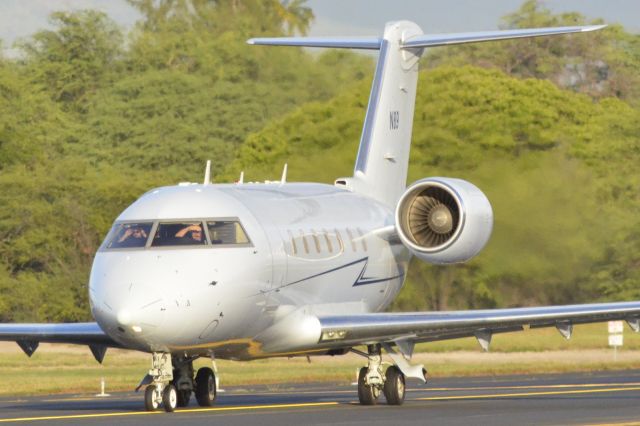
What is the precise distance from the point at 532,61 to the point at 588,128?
4052 centimetres

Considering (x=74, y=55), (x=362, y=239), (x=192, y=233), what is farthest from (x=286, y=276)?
(x=74, y=55)

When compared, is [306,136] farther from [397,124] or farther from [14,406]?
[14,406]

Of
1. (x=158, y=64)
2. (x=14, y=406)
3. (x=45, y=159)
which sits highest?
(x=158, y=64)

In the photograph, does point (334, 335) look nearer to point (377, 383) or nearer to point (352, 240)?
point (377, 383)

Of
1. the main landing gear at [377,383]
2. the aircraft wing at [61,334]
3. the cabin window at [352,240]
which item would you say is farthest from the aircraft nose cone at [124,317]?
the cabin window at [352,240]

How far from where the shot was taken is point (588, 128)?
2766 inches

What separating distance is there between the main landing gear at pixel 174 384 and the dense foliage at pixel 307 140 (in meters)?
26.0

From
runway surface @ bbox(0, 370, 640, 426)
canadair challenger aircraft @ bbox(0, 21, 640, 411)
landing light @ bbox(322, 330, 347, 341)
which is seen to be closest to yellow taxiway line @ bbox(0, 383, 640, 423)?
runway surface @ bbox(0, 370, 640, 426)

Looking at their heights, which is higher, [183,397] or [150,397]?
[183,397]

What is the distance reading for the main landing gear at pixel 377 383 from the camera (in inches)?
1056

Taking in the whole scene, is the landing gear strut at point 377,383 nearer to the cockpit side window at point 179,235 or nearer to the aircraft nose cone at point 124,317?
the cockpit side window at point 179,235

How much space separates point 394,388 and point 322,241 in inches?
108

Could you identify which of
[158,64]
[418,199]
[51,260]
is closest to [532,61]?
[158,64]

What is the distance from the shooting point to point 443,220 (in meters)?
27.6
